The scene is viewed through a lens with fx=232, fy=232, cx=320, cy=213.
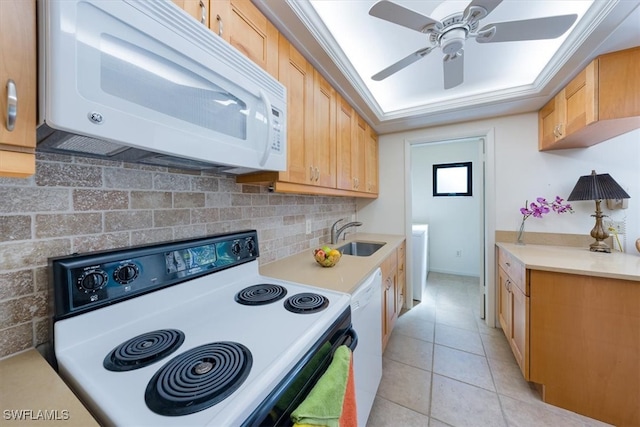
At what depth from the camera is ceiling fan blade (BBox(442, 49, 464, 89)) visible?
50.4 inches

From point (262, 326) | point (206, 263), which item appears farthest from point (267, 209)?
point (262, 326)

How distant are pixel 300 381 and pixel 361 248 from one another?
1926mm

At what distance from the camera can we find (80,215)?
29.1 inches

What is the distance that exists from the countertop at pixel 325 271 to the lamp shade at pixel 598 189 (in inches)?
64.8

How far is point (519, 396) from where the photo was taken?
1543 millimetres

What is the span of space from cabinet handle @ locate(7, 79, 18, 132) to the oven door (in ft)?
2.36

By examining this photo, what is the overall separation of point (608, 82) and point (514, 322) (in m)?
1.71

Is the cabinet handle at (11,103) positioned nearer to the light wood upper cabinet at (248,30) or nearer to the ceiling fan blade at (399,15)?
the light wood upper cabinet at (248,30)

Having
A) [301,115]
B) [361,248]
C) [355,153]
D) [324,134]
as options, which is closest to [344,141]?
[355,153]

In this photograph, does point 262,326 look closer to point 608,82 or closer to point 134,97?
point 134,97

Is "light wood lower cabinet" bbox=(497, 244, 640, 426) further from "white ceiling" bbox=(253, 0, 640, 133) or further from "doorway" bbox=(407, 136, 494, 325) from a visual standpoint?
"doorway" bbox=(407, 136, 494, 325)

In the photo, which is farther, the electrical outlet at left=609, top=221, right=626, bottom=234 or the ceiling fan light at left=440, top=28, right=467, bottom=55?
the electrical outlet at left=609, top=221, right=626, bottom=234

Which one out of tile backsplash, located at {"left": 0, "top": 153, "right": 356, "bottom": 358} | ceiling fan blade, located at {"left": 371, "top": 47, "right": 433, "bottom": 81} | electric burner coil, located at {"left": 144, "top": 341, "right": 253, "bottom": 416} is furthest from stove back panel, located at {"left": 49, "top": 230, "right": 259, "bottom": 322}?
ceiling fan blade, located at {"left": 371, "top": 47, "right": 433, "bottom": 81}

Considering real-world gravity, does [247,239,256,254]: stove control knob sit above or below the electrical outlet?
below
